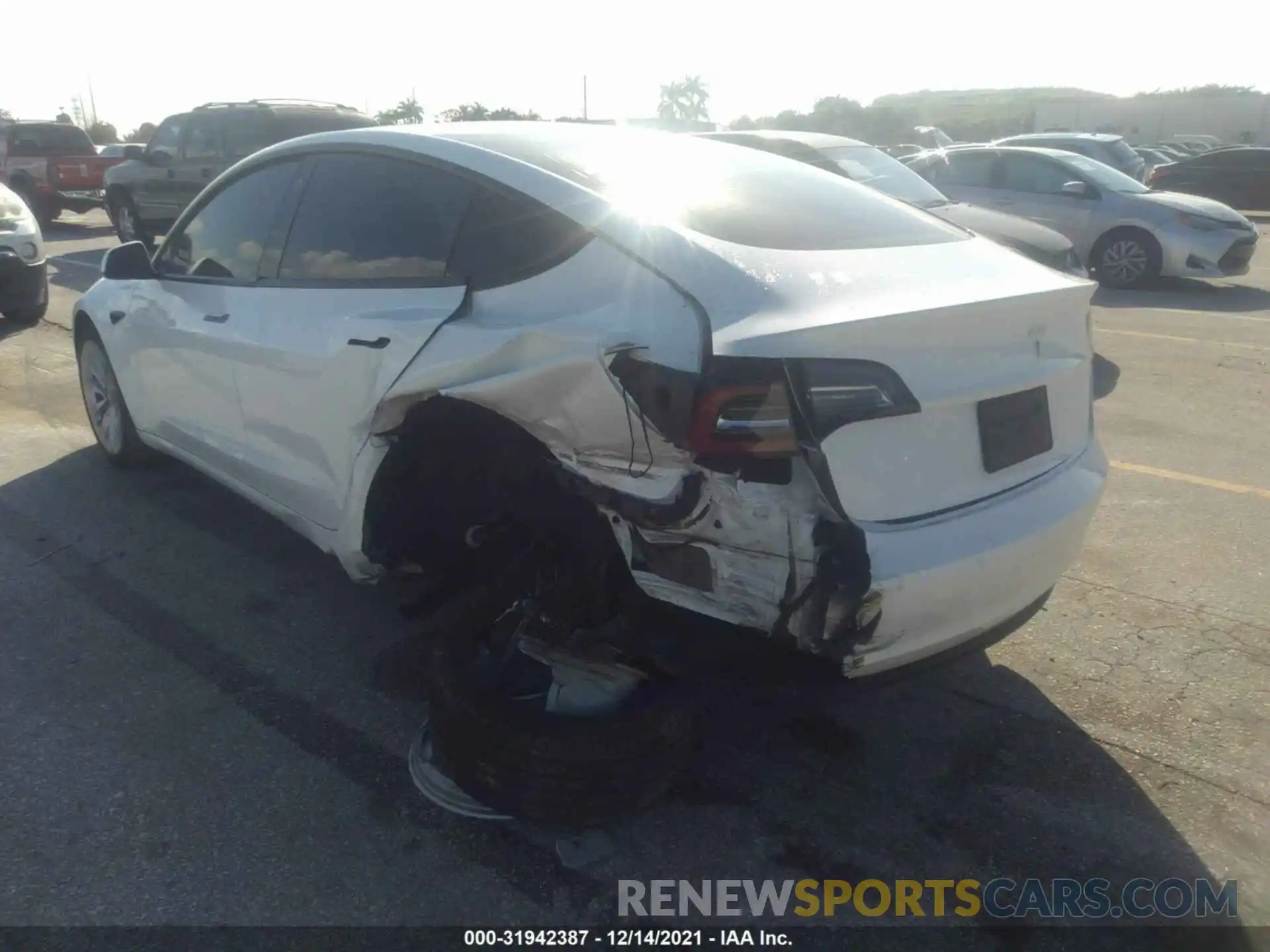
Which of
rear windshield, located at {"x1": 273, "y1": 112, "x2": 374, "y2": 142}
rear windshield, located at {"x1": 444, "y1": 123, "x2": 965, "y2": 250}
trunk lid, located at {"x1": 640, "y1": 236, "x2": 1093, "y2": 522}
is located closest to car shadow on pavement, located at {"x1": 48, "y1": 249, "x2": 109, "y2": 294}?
rear windshield, located at {"x1": 273, "y1": 112, "x2": 374, "y2": 142}

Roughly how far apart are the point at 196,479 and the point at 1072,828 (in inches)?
174

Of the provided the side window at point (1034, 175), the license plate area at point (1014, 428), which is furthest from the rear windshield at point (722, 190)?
the side window at point (1034, 175)

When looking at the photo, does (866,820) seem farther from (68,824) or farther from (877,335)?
(68,824)

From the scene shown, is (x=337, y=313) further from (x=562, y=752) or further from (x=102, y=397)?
(x=102, y=397)

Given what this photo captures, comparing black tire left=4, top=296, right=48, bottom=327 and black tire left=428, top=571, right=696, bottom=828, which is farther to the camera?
black tire left=4, top=296, right=48, bottom=327

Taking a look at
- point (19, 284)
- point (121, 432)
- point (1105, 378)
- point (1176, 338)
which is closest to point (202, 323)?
point (121, 432)

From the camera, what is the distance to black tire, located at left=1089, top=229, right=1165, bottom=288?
11641 mm

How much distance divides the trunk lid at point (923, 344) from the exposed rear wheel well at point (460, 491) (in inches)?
24.5

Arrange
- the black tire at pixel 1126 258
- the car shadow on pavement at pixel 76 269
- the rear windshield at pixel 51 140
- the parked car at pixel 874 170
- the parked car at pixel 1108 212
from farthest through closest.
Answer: the rear windshield at pixel 51 140
the car shadow on pavement at pixel 76 269
the black tire at pixel 1126 258
the parked car at pixel 1108 212
the parked car at pixel 874 170

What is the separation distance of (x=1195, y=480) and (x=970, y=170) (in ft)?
27.3

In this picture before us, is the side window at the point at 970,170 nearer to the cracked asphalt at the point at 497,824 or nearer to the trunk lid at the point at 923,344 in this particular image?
the cracked asphalt at the point at 497,824

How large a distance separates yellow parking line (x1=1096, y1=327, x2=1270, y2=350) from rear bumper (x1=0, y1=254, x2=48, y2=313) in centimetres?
937

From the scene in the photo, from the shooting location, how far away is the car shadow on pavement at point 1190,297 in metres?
10.8

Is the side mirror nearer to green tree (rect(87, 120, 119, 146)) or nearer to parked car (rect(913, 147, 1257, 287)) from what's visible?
parked car (rect(913, 147, 1257, 287))
